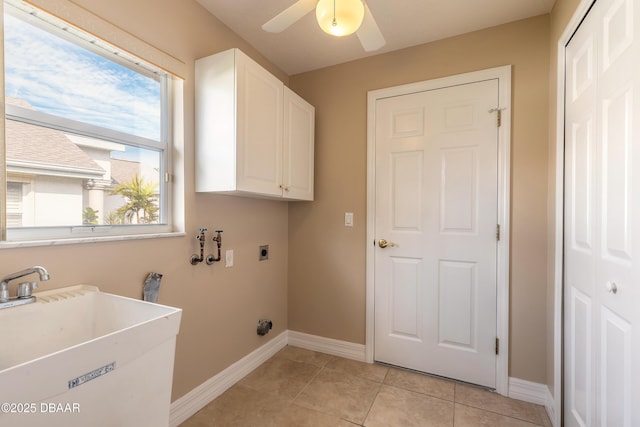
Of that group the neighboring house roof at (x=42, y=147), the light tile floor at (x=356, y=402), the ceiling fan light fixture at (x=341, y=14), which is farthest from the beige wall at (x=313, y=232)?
the ceiling fan light fixture at (x=341, y=14)

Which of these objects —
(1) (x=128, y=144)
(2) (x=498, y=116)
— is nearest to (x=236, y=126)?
(1) (x=128, y=144)

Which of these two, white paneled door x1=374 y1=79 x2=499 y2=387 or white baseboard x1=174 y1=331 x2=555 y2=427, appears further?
white paneled door x1=374 y1=79 x2=499 y2=387

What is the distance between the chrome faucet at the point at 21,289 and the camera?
38.3 inches

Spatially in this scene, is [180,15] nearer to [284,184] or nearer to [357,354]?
[284,184]

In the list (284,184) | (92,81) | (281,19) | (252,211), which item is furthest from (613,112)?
(92,81)

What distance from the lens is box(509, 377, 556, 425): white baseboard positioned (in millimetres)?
1832

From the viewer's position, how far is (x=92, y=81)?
1.38 meters

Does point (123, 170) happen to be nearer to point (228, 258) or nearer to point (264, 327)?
point (228, 258)

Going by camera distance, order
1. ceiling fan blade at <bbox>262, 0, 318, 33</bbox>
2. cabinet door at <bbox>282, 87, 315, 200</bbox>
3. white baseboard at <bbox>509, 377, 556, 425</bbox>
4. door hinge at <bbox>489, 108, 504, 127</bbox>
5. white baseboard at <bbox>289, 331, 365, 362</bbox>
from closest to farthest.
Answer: ceiling fan blade at <bbox>262, 0, 318, 33</bbox> → white baseboard at <bbox>509, 377, 556, 425</bbox> → door hinge at <bbox>489, 108, 504, 127</bbox> → cabinet door at <bbox>282, 87, 315, 200</bbox> → white baseboard at <bbox>289, 331, 365, 362</bbox>

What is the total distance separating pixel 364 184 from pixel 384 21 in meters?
1.16

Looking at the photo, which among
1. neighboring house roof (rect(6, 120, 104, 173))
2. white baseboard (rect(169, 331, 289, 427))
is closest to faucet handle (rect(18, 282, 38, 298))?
neighboring house roof (rect(6, 120, 104, 173))

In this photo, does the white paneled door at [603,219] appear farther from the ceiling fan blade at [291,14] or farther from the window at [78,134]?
the window at [78,134]

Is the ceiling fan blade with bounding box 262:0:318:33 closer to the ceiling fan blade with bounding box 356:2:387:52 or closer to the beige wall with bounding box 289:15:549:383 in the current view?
the ceiling fan blade with bounding box 356:2:387:52

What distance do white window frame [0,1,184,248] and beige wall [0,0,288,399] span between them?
0.14 ft
